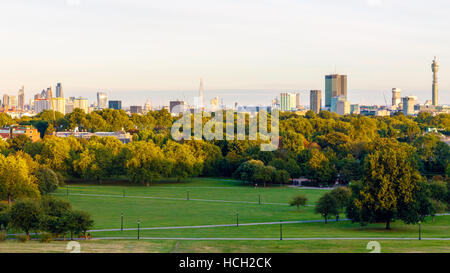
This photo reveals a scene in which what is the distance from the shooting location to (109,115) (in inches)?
5842

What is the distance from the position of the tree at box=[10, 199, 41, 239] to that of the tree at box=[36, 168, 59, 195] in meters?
23.2

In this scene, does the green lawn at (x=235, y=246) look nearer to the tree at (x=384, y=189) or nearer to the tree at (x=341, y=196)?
the tree at (x=384, y=189)

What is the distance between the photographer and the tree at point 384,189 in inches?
1655

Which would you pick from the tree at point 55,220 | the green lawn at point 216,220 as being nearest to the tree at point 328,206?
the green lawn at point 216,220

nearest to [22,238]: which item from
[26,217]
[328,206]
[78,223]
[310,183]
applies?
[26,217]

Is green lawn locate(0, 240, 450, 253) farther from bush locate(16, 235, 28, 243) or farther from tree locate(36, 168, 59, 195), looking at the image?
tree locate(36, 168, 59, 195)

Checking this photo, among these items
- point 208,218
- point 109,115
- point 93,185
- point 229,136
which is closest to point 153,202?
point 208,218

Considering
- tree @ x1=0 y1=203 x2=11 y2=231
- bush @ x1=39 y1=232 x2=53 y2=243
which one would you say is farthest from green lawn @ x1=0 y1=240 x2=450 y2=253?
tree @ x1=0 y1=203 x2=11 y2=231

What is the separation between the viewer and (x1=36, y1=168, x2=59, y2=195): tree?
60.6 metres

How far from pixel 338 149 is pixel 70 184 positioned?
4225 cm

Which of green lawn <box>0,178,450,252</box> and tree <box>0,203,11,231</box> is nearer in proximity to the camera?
green lawn <box>0,178,450,252</box>

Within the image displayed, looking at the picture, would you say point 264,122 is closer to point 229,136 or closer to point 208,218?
point 229,136

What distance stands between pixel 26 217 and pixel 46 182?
81.7 ft

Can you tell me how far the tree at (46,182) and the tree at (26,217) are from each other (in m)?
23.2
